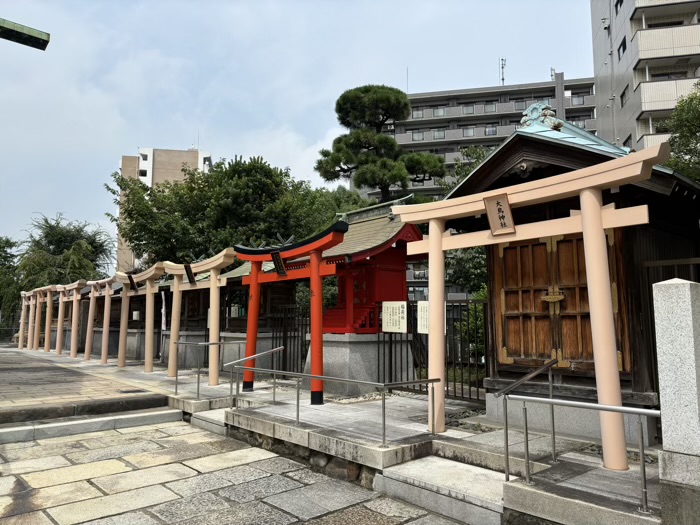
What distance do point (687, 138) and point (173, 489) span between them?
16101mm

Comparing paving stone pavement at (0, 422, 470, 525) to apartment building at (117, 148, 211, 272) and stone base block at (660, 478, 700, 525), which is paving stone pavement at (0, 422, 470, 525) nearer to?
stone base block at (660, 478, 700, 525)

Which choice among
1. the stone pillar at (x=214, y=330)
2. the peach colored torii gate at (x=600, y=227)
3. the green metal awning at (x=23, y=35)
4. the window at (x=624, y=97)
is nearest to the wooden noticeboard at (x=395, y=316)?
the peach colored torii gate at (x=600, y=227)

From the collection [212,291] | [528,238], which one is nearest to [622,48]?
[212,291]

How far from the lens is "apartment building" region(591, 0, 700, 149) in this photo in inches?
940

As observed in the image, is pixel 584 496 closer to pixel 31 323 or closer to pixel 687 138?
pixel 687 138

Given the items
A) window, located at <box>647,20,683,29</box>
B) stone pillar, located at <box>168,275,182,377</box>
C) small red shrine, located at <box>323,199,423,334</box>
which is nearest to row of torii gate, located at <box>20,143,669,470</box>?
small red shrine, located at <box>323,199,423,334</box>

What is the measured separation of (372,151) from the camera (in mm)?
27906

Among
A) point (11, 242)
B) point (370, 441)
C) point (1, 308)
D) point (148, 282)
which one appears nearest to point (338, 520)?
point (370, 441)

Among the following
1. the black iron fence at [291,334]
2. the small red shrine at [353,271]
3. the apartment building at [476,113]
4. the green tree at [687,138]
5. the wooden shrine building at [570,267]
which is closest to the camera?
the wooden shrine building at [570,267]

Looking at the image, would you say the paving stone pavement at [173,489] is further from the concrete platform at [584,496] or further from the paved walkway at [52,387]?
the paved walkway at [52,387]

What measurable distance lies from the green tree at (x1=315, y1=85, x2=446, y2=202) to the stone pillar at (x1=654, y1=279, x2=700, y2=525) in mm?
22060

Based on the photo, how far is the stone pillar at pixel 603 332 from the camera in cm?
487

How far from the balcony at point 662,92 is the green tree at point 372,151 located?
10516 mm

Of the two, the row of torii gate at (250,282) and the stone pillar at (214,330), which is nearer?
the row of torii gate at (250,282)
